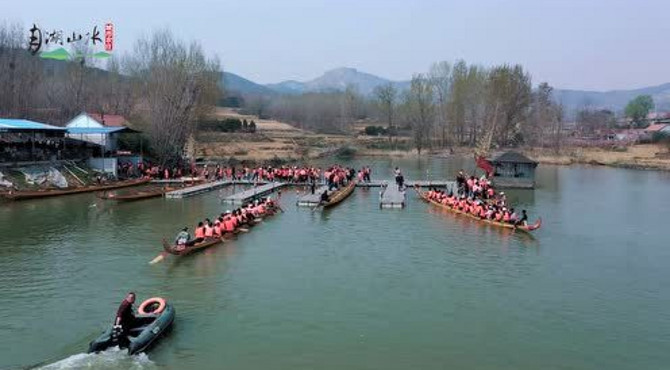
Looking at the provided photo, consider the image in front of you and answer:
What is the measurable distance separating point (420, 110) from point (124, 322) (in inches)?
4078

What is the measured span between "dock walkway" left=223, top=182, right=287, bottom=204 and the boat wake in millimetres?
25986

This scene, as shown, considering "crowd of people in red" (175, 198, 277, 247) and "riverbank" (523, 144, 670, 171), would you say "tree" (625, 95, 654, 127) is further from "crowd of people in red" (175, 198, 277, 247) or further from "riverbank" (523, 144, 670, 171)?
"crowd of people in red" (175, 198, 277, 247)

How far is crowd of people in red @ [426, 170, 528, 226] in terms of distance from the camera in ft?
106

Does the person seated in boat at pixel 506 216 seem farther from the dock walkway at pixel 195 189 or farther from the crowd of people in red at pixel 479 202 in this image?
the dock walkway at pixel 195 189

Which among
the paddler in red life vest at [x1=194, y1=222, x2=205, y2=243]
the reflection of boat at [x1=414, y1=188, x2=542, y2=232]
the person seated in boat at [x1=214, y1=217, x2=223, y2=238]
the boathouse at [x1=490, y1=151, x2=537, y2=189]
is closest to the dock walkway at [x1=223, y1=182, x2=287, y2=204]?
the reflection of boat at [x1=414, y1=188, x2=542, y2=232]

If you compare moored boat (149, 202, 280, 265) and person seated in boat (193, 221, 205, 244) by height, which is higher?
person seated in boat (193, 221, 205, 244)

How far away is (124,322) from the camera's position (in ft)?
51.4

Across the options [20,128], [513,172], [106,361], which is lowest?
[106,361]

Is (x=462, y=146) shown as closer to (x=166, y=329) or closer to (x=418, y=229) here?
(x=418, y=229)

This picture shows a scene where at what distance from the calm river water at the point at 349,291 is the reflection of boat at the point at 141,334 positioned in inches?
11.0

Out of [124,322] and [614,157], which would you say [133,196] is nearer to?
[124,322]

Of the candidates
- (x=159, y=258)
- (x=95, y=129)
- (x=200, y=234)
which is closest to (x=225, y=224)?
(x=200, y=234)

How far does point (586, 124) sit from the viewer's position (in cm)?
15250

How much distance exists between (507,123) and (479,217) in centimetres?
7643
